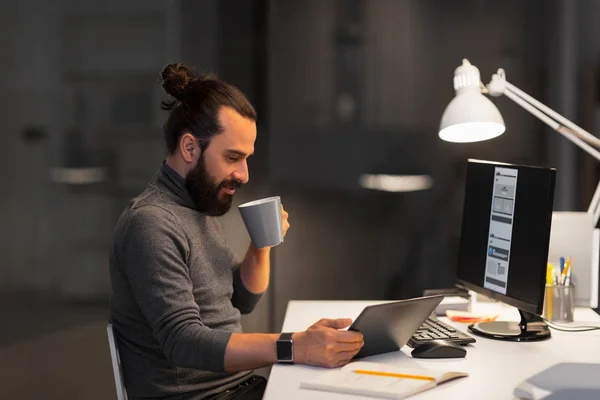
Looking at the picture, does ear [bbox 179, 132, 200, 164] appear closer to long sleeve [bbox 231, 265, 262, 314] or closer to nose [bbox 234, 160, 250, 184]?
nose [bbox 234, 160, 250, 184]

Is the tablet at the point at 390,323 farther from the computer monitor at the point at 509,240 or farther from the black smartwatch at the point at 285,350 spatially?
the computer monitor at the point at 509,240

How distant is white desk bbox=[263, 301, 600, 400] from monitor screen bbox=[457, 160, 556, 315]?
0.37 ft

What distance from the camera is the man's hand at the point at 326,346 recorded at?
168 centimetres

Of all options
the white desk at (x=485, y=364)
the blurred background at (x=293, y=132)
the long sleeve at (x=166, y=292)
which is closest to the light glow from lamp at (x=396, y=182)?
the blurred background at (x=293, y=132)

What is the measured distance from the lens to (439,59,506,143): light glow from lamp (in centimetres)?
226

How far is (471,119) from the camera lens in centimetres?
224

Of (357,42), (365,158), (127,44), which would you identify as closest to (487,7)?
(357,42)

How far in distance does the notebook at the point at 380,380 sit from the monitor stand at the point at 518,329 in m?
0.40

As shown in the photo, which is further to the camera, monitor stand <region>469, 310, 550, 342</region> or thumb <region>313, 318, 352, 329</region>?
monitor stand <region>469, 310, 550, 342</region>

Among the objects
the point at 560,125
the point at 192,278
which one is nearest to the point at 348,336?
the point at 192,278

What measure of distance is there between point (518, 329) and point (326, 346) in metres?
0.64

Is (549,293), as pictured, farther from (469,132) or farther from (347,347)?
(347,347)

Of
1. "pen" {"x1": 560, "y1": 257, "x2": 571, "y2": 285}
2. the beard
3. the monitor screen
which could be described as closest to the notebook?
the monitor screen

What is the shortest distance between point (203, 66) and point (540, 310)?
5.40 ft
